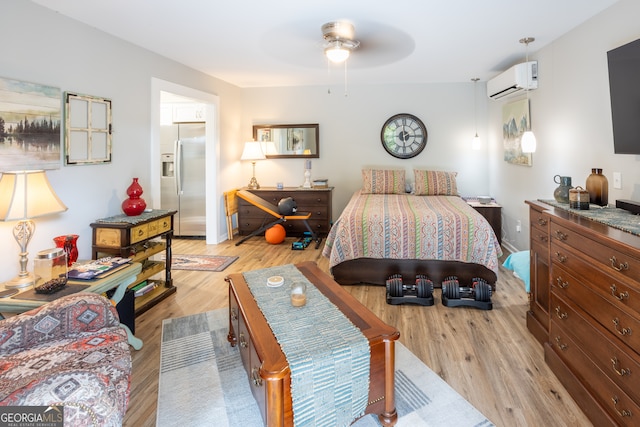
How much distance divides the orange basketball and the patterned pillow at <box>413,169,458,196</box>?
213cm

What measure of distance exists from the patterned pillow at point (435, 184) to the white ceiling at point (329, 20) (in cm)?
147

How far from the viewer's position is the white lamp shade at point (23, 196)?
2.00 m

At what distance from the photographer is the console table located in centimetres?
283

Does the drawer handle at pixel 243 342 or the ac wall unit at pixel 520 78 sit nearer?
the drawer handle at pixel 243 342

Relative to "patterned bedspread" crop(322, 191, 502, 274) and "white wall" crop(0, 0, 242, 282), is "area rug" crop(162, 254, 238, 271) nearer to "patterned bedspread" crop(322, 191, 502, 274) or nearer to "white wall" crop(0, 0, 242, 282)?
"white wall" crop(0, 0, 242, 282)

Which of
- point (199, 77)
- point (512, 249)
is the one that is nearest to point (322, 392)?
point (512, 249)

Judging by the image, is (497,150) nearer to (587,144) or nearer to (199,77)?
(587,144)

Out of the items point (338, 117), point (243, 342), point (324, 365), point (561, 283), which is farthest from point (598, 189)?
point (338, 117)

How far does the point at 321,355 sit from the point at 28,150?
8.18 ft

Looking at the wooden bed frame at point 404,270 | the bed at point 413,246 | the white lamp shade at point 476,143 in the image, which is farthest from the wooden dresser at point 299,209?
the white lamp shade at point 476,143

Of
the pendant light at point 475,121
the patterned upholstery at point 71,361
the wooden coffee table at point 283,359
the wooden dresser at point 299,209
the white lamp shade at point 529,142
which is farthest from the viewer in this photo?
the wooden dresser at point 299,209

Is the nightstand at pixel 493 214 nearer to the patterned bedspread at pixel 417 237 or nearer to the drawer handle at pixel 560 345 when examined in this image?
the patterned bedspread at pixel 417 237

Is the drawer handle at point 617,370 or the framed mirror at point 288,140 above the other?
the framed mirror at point 288,140

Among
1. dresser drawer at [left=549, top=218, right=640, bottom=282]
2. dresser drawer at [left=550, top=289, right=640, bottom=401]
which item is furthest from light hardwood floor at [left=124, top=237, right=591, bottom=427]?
dresser drawer at [left=549, top=218, right=640, bottom=282]
